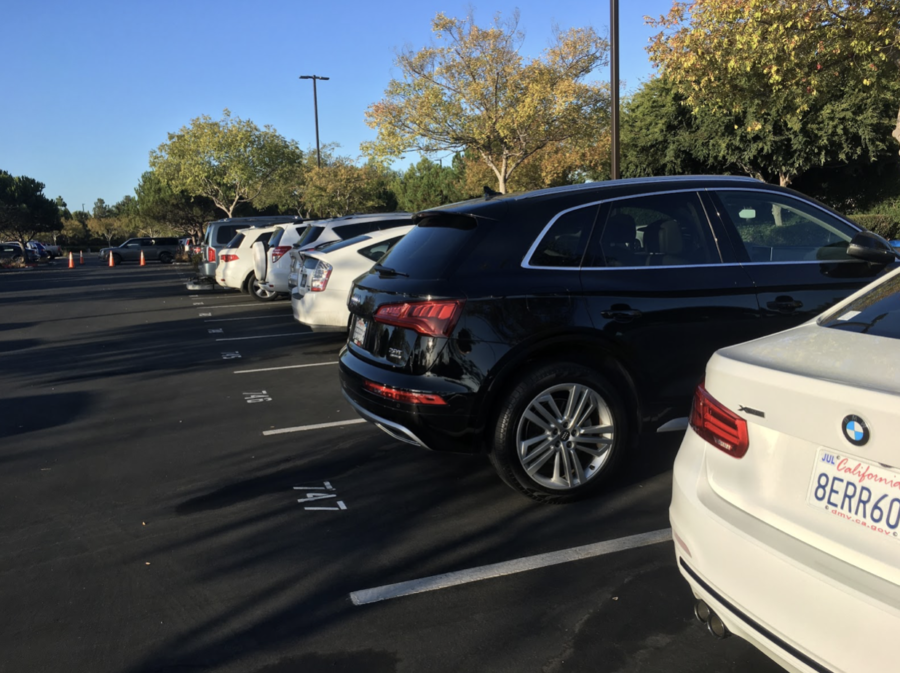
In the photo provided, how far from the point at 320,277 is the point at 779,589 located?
794 cm

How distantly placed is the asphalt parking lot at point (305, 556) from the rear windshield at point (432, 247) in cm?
146

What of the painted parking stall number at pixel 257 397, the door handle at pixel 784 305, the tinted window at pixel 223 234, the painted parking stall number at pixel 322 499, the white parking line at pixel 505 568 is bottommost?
the white parking line at pixel 505 568

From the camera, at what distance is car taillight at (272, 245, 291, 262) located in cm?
1461

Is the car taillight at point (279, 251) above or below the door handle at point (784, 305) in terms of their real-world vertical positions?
above

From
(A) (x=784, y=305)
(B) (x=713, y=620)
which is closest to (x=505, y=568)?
(B) (x=713, y=620)

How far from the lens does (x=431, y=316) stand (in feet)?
13.8

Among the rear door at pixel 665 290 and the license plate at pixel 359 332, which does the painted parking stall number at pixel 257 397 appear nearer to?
the license plate at pixel 359 332

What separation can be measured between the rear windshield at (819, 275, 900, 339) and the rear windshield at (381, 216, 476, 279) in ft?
7.08

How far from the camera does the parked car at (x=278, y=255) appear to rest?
48.1ft

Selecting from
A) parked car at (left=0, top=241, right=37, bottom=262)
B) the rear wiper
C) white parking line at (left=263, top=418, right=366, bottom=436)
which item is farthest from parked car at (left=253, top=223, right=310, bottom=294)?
parked car at (left=0, top=241, right=37, bottom=262)

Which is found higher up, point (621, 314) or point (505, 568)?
point (621, 314)

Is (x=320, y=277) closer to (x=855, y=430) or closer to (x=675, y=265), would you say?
(x=675, y=265)

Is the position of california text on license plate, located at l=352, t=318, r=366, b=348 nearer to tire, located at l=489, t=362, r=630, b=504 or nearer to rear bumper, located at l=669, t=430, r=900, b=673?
tire, located at l=489, t=362, r=630, b=504

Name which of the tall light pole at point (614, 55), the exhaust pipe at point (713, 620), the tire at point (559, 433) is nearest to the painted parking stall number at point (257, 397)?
the tire at point (559, 433)
